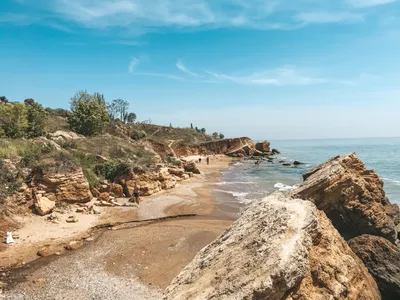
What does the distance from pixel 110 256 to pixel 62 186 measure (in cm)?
803

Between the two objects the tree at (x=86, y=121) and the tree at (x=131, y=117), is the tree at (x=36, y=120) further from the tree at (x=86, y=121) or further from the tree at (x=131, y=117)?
the tree at (x=131, y=117)

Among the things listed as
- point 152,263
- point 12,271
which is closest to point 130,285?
point 152,263

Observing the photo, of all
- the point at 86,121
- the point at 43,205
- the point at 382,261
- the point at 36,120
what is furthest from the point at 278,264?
the point at 86,121

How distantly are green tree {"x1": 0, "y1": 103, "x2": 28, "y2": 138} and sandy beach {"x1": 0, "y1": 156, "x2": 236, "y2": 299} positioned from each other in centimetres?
1780

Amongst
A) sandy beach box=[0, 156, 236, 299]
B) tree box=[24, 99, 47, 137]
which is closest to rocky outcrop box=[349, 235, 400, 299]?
sandy beach box=[0, 156, 236, 299]

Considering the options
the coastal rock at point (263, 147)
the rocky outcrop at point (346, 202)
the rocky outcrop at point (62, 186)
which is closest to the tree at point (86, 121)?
the rocky outcrop at point (62, 186)

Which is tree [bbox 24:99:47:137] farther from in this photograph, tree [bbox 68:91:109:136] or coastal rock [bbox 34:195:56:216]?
coastal rock [bbox 34:195:56:216]

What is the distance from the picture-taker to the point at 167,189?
26.2 meters

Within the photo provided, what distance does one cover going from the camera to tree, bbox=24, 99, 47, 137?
32.7 metres

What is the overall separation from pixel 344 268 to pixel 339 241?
0.68 meters

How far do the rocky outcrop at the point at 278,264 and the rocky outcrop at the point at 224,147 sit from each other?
67.4m

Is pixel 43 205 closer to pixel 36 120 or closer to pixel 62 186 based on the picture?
pixel 62 186

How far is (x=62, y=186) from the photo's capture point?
18578 millimetres

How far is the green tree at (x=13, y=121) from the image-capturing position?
29.5 metres
